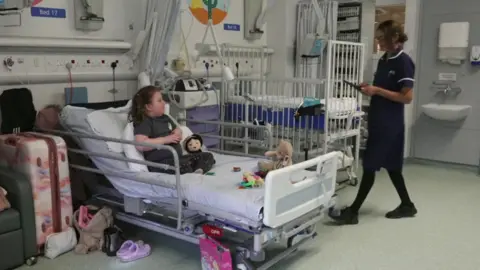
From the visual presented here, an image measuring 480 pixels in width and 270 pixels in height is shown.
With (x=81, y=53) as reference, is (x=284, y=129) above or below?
below

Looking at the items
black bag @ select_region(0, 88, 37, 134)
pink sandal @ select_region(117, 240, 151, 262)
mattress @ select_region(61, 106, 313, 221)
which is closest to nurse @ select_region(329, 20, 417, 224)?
mattress @ select_region(61, 106, 313, 221)

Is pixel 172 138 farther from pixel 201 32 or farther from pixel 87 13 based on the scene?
pixel 201 32

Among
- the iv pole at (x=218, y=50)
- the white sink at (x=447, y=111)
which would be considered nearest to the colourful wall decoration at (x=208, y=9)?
the iv pole at (x=218, y=50)

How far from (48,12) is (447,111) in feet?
14.7

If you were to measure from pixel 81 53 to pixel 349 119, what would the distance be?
2.60 m

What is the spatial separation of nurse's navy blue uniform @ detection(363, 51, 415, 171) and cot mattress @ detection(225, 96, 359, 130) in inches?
25.4

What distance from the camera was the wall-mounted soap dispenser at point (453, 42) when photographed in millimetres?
5578

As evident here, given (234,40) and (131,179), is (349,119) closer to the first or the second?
(234,40)

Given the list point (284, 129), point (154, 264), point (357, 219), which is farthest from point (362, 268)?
point (284, 129)

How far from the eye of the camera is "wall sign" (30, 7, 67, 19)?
3.78 meters

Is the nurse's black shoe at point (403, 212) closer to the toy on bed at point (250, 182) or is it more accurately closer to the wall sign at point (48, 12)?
the toy on bed at point (250, 182)

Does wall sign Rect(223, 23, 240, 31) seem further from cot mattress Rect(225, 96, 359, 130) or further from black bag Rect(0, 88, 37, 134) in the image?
black bag Rect(0, 88, 37, 134)

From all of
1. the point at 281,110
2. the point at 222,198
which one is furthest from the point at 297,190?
the point at 281,110

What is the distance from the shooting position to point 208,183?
9.52ft
